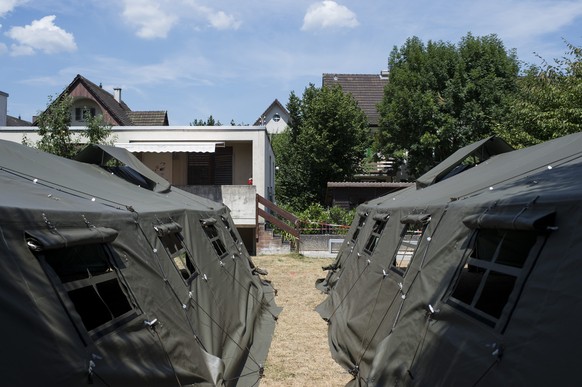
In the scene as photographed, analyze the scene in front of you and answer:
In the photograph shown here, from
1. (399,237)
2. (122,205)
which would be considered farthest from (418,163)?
(122,205)

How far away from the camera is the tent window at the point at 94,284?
418 cm

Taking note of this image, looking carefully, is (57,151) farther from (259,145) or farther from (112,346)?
(112,346)

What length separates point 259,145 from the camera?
62.5 ft

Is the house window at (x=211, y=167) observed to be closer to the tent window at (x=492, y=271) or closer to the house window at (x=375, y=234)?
the house window at (x=375, y=234)

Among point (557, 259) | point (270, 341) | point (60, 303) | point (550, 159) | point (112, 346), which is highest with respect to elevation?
point (550, 159)

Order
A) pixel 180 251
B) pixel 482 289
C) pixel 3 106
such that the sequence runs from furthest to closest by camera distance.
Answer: pixel 3 106 → pixel 180 251 → pixel 482 289

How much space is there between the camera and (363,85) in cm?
3634

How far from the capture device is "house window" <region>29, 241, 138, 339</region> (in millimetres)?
4164

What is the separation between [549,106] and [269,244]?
29.5ft

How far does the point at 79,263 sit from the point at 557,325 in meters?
3.19

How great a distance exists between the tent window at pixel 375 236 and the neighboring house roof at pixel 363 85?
24908 mm

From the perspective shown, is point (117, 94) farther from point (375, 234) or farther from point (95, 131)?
point (375, 234)

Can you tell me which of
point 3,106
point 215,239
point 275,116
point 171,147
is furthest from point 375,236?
point 275,116

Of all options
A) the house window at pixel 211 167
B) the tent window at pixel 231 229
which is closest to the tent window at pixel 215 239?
the tent window at pixel 231 229
